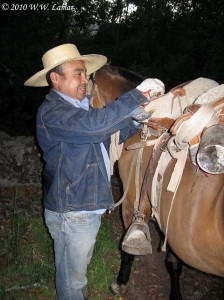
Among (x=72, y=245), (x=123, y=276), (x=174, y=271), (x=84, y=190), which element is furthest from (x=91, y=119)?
(x=123, y=276)

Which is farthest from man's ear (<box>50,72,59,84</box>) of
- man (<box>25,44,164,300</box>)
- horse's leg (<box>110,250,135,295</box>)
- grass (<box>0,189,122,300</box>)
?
horse's leg (<box>110,250,135,295</box>)

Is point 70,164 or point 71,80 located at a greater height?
point 71,80

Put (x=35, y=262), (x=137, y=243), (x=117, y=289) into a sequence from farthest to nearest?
(x=35, y=262) < (x=117, y=289) < (x=137, y=243)

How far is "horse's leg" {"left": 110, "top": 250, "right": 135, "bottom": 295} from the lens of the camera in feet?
10.3

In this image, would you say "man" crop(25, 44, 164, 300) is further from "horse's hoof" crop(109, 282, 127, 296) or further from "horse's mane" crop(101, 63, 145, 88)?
"horse's hoof" crop(109, 282, 127, 296)

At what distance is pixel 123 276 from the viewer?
10.5ft

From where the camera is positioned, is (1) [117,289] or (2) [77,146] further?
(1) [117,289]

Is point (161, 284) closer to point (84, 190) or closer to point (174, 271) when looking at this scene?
point (174, 271)

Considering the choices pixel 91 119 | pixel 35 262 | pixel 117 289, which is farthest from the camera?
Answer: pixel 35 262

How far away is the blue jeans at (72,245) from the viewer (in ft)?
6.82

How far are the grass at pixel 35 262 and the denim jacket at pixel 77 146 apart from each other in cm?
143

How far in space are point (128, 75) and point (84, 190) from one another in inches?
59.1

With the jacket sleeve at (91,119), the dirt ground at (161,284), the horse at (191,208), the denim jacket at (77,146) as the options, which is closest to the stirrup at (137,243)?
the horse at (191,208)

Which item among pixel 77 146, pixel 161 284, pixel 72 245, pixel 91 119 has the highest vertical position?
pixel 91 119
